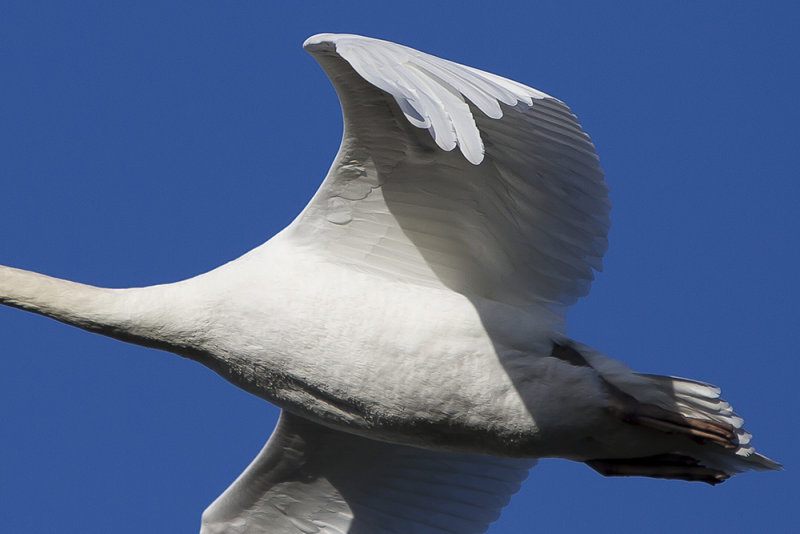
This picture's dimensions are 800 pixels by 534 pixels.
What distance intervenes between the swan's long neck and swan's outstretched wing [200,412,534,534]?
7.47ft

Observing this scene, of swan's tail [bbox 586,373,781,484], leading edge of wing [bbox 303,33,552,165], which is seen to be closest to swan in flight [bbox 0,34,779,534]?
swan's tail [bbox 586,373,781,484]

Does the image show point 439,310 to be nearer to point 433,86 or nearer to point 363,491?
point 433,86

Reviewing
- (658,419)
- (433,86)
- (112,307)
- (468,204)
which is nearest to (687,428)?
(658,419)

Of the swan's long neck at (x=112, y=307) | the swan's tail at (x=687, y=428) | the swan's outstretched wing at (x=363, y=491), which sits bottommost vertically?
the swan's outstretched wing at (x=363, y=491)

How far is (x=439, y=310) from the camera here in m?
9.78

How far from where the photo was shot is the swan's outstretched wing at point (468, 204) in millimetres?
9398

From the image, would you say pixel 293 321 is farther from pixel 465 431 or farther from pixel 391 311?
pixel 465 431

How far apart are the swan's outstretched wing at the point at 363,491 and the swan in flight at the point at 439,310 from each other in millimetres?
2000

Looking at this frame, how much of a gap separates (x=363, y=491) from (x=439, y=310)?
2.94m

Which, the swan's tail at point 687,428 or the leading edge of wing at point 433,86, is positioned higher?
the leading edge of wing at point 433,86

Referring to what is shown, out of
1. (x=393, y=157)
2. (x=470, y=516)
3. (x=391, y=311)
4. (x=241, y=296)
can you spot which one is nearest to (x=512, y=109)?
(x=393, y=157)

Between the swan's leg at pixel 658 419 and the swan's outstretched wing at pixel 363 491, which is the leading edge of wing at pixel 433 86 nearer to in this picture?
the swan's leg at pixel 658 419

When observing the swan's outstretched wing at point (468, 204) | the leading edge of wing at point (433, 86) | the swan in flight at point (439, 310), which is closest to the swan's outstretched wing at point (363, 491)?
the swan in flight at point (439, 310)

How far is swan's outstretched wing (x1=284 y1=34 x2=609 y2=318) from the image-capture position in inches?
370
